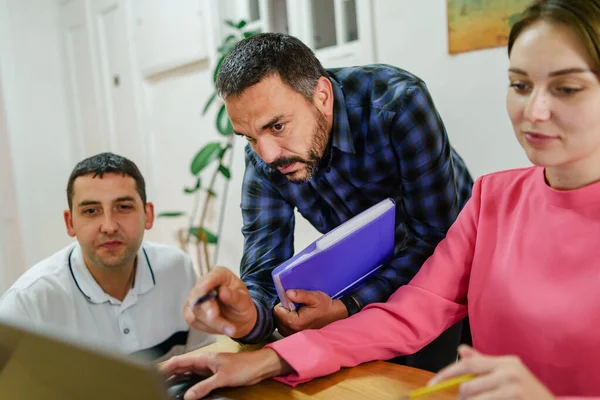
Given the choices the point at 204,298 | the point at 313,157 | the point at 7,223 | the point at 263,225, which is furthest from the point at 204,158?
the point at 204,298

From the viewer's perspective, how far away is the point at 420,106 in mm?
1211

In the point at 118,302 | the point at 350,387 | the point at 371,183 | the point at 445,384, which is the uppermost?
the point at 371,183

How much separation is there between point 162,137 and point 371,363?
300 cm

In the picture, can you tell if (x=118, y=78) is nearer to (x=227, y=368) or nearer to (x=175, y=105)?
(x=175, y=105)

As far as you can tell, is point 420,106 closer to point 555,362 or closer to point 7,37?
point 555,362

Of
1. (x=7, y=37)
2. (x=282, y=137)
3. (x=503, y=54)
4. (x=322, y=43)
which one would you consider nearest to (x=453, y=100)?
(x=503, y=54)

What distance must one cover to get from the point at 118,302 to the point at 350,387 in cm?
99

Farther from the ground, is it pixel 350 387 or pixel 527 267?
pixel 527 267

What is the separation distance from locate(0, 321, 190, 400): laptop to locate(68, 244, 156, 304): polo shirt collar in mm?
1085

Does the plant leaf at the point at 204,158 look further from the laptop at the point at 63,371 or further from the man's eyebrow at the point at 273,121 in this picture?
the laptop at the point at 63,371

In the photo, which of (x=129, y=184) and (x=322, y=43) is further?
(x=322, y=43)

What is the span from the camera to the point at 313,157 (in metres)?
1.22

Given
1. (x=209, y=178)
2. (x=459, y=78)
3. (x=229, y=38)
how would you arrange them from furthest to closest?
(x=209, y=178)
(x=229, y=38)
(x=459, y=78)

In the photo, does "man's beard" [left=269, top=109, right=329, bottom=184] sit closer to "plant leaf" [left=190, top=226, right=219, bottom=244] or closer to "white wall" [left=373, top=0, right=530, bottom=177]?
"white wall" [left=373, top=0, right=530, bottom=177]
